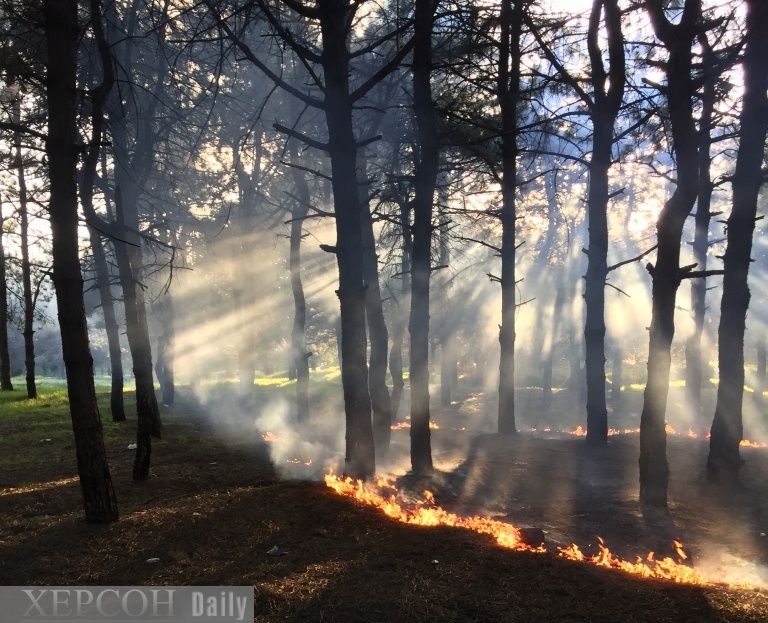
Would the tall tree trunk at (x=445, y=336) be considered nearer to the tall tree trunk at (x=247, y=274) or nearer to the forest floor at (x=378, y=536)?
the tall tree trunk at (x=247, y=274)

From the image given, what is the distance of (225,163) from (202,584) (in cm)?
2221

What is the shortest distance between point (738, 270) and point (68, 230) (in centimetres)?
1137

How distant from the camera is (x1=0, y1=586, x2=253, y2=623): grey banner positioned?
459 cm

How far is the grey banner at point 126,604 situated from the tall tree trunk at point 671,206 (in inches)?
260

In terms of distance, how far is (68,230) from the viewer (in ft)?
21.1

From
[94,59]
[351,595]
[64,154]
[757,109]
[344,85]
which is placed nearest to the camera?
[351,595]

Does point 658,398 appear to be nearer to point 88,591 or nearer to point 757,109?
point 757,109

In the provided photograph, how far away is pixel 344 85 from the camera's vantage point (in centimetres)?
958

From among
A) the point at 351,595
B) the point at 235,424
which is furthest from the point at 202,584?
the point at 235,424

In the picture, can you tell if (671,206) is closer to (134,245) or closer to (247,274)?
(134,245)

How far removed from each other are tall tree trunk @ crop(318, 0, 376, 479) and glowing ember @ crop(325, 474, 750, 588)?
66 cm

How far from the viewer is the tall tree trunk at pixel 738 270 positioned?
10.9 meters

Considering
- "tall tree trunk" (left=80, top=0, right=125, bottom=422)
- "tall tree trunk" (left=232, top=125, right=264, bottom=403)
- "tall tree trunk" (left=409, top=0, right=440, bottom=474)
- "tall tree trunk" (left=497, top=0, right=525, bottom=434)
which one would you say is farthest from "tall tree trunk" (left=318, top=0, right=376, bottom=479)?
"tall tree trunk" (left=232, top=125, right=264, bottom=403)

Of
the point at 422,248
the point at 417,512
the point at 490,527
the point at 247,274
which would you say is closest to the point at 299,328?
the point at 247,274
